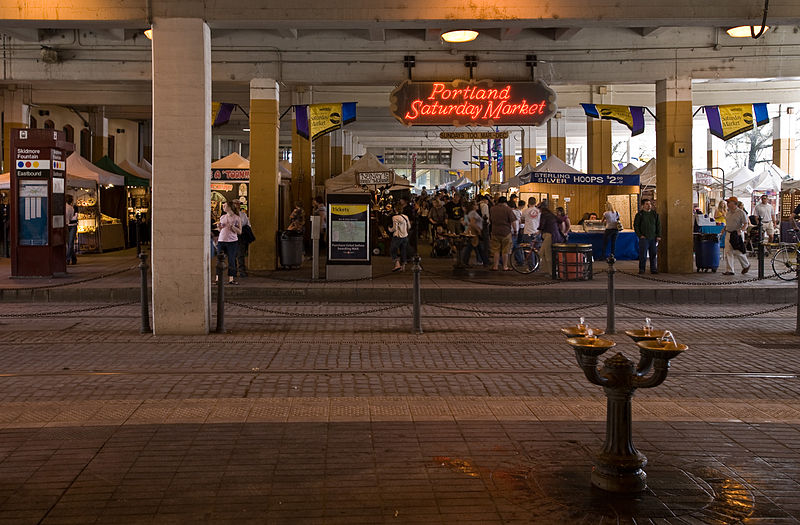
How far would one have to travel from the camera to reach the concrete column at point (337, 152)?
39.2 metres

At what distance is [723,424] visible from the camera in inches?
269

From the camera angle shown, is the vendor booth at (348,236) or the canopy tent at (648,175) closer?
the vendor booth at (348,236)

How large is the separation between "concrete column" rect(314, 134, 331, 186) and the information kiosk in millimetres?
16430

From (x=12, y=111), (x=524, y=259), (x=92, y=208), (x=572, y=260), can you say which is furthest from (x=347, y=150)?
(x=572, y=260)

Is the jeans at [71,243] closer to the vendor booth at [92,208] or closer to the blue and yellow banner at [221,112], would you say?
the vendor booth at [92,208]

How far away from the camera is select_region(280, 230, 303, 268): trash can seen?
20484mm

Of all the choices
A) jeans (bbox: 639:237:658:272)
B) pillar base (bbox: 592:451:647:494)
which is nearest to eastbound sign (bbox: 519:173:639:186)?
jeans (bbox: 639:237:658:272)

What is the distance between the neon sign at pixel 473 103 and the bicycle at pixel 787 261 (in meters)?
6.18

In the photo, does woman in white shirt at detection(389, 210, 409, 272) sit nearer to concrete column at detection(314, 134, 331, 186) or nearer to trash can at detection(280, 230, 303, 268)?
trash can at detection(280, 230, 303, 268)

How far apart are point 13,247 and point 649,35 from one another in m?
15.4

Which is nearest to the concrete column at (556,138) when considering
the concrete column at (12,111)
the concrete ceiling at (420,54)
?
the concrete ceiling at (420,54)

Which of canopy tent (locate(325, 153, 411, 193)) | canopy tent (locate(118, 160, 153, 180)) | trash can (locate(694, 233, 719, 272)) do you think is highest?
canopy tent (locate(118, 160, 153, 180))

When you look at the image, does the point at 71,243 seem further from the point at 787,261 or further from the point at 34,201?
the point at 787,261

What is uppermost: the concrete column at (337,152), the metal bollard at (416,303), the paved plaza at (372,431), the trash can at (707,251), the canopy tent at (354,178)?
the concrete column at (337,152)
